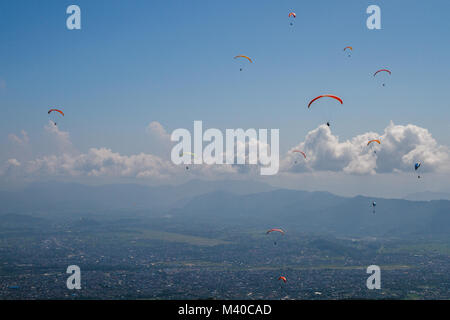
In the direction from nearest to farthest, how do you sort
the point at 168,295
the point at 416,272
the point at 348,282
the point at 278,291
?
the point at 168,295 → the point at 278,291 → the point at 348,282 → the point at 416,272

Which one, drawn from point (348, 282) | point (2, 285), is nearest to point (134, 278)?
point (2, 285)
